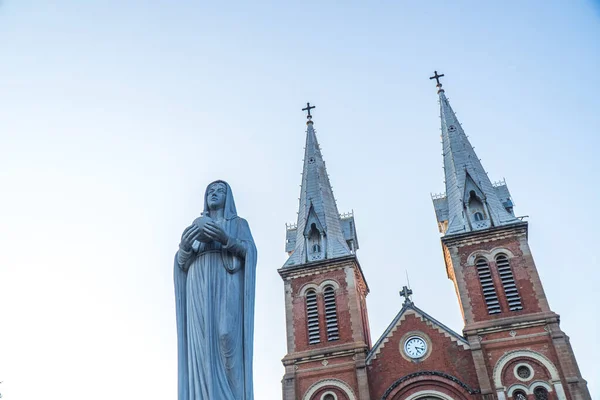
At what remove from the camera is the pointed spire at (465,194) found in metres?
29.4

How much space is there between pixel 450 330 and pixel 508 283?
10.7ft

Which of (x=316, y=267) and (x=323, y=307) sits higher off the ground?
(x=316, y=267)

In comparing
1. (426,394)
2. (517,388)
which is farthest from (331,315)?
(517,388)

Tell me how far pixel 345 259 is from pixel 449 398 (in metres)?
8.20

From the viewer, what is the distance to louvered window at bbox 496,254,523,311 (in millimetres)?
26359

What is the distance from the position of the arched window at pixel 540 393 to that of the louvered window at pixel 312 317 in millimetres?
9287

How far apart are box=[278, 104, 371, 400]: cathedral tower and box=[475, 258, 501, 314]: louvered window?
18.6 ft

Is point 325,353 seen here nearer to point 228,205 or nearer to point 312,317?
point 312,317

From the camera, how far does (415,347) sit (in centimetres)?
2680

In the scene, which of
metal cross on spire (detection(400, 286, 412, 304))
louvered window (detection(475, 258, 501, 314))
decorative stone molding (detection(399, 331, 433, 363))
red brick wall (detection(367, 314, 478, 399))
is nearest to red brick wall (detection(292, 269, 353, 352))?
red brick wall (detection(367, 314, 478, 399))

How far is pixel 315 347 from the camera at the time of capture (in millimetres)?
27875

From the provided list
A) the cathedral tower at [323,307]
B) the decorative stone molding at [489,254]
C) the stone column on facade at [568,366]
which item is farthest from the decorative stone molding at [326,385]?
the stone column on facade at [568,366]

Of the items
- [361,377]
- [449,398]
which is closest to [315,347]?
[361,377]

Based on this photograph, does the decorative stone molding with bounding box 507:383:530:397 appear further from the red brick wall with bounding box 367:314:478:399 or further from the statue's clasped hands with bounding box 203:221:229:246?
the statue's clasped hands with bounding box 203:221:229:246
